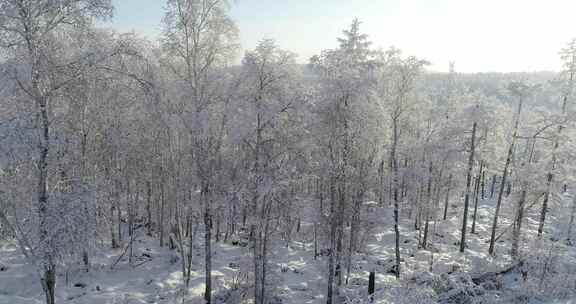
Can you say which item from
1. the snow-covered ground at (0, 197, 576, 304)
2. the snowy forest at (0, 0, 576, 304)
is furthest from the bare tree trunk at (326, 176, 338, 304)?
the snow-covered ground at (0, 197, 576, 304)

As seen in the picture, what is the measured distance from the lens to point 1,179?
650 cm

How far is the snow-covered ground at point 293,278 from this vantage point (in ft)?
42.3

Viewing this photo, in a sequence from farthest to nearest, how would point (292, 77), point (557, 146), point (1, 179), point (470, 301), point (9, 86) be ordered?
point (557, 146), point (292, 77), point (470, 301), point (1, 179), point (9, 86)

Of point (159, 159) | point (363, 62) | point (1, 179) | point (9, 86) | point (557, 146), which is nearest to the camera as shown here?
point (9, 86)

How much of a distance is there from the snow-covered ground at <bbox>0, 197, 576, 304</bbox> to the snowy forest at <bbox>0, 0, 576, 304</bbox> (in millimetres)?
103

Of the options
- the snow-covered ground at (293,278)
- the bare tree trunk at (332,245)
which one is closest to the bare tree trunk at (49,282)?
the snow-covered ground at (293,278)

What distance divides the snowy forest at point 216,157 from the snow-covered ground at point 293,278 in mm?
103

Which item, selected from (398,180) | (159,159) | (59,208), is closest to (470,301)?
(398,180)

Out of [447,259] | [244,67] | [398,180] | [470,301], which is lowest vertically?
[447,259]

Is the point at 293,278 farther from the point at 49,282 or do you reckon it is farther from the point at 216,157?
the point at 49,282

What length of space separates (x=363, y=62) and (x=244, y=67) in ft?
18.5

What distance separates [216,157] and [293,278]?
881 cm

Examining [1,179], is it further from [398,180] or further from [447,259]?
[447,259]

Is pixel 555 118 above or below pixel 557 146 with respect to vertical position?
above
